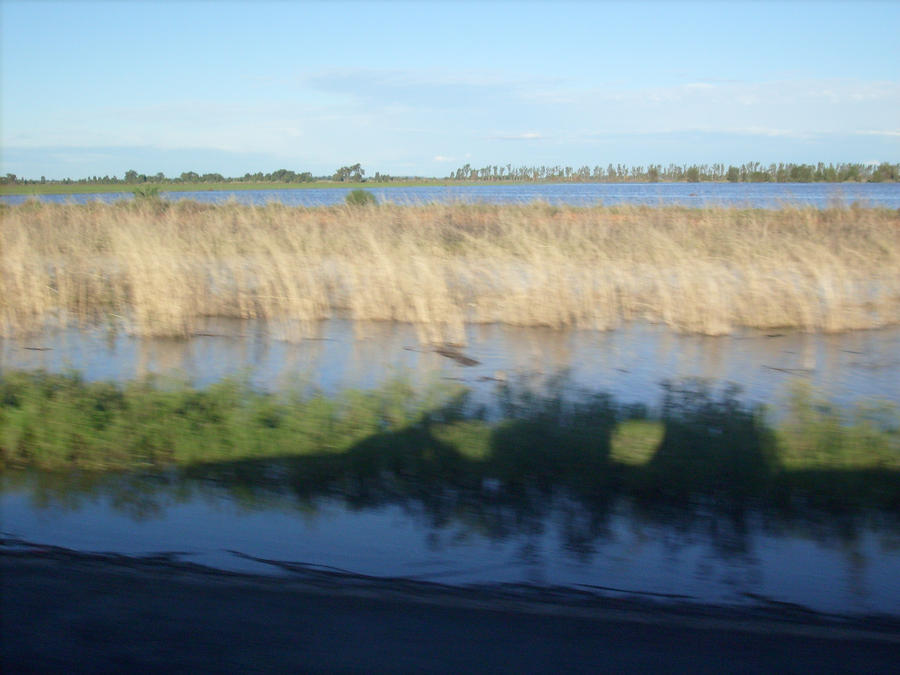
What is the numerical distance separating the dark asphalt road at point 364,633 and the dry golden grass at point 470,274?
771 cm

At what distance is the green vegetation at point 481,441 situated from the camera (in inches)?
241

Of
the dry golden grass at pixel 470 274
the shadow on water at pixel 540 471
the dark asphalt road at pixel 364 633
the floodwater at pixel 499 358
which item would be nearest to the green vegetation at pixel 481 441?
the shadow on water at pixel 540 471

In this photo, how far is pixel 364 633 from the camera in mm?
3932

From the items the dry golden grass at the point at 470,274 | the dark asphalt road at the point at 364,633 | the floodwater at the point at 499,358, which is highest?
the dry golden grass at the point at 470,274

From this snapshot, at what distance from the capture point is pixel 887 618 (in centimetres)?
462

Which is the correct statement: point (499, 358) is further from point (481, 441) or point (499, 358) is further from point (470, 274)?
point (470, 274)

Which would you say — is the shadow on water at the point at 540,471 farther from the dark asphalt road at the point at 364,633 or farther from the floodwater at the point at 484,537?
the dark asphalt road at the point at 364,633

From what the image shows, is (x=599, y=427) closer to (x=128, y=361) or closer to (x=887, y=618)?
(x=887, y=618)

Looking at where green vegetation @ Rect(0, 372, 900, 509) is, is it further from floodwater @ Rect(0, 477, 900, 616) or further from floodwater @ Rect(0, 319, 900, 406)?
floodwater @ Rect(0, 319, 900, 406)

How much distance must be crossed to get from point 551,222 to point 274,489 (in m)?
14.1

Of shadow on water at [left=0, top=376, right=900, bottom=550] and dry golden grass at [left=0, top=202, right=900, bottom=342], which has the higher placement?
dry golden grass at [left=0, top=202, right=900, bottom=342]

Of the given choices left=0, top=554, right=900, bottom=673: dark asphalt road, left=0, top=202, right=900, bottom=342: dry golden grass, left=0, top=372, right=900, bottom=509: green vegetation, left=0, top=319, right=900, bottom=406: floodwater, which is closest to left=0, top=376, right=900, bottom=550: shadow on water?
left=0, top=372, right=900, bottom=509: green vegetation

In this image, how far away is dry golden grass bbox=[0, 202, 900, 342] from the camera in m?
13.1

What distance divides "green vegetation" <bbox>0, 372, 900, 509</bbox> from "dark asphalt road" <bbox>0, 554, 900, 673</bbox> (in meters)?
1.70
